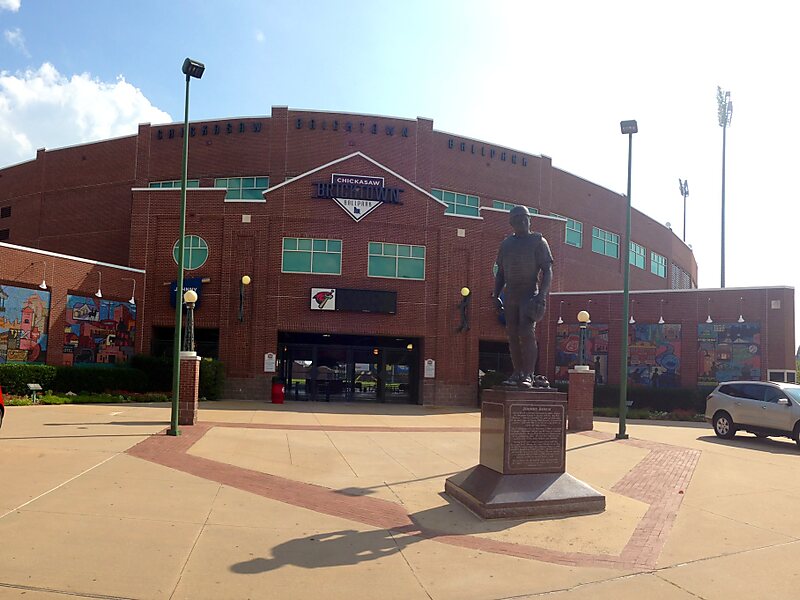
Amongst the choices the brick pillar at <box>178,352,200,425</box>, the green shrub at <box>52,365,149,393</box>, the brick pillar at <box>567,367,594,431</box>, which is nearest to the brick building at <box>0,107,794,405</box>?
the green shrub at <box>52,365,149,393</box>

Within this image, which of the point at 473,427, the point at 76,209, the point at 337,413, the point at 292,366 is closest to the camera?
the point at 473,427

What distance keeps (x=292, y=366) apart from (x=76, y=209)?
699 inches

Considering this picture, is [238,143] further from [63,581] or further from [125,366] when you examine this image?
[63,581]

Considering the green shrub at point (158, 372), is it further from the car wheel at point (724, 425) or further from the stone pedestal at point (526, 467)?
the stone pedestal at point (526, 467)

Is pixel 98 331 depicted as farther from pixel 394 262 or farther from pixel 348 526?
Answer: pixel 348 526

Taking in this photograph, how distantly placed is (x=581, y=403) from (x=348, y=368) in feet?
47.5

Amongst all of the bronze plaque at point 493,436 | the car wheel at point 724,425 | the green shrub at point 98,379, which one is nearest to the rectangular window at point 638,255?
the car wheel at point 724,425

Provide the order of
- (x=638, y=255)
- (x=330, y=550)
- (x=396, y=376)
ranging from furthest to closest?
(x=638, y=255)
(x=396, y=376)
(x=330, y=550)

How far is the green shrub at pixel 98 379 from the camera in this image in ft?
74.8

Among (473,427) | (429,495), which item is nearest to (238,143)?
(473,427)

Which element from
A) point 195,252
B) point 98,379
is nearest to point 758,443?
point 98,379

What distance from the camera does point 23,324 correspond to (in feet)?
75.9

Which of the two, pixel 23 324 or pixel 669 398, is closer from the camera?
pixel 23 324

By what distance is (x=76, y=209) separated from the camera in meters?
37.3
